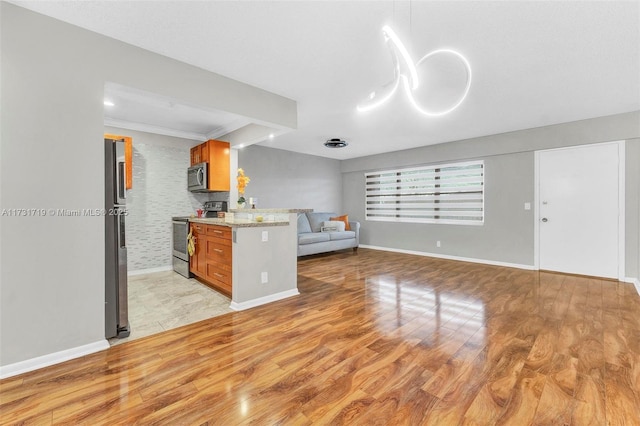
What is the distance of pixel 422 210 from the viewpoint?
6.54 m

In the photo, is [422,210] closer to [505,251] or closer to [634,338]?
[505,251]

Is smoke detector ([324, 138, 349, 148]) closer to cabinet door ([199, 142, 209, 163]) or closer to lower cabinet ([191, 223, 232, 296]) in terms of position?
cabinet door ([199, 142, 209, 163])

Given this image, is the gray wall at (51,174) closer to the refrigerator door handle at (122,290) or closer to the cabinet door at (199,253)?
the refrigerator door handle at (122,290)

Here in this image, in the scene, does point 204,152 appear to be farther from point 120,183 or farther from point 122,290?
point 122,290

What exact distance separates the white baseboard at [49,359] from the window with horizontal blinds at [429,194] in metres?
6.01

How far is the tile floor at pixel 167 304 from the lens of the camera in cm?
266

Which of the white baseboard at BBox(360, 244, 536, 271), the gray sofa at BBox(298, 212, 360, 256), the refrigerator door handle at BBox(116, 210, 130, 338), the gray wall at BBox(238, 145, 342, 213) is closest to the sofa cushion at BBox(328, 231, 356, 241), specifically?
the gray sofa at BBox(298, 212, 360, 256)

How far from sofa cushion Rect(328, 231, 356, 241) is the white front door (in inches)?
143

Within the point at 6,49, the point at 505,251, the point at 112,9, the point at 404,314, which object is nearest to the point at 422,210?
the point at 505,251

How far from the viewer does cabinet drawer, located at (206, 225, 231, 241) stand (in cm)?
330

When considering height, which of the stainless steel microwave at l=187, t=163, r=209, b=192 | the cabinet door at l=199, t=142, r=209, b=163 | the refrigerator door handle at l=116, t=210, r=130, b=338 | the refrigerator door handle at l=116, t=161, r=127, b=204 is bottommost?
the refrigerator door handle at l=116, t=210, r=130, b=338

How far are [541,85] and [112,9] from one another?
4100 millimetres

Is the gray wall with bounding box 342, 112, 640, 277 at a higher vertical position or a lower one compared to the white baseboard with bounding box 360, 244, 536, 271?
higher

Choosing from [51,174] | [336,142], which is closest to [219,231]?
[51,174]
